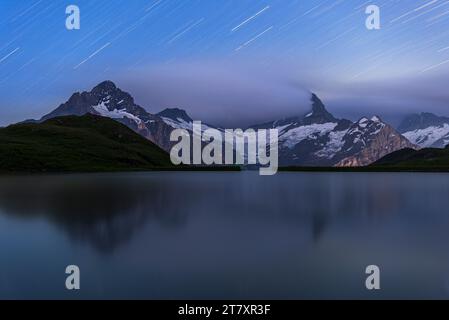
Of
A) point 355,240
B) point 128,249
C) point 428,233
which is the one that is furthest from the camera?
point 428,233

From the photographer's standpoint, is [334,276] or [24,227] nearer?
[334,276]

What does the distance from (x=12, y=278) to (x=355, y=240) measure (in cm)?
2753

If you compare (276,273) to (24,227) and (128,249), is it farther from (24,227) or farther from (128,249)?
(24,227)

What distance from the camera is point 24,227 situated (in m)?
45.2

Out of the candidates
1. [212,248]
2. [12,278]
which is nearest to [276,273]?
[212,248]

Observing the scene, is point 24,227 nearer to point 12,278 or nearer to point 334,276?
point 12,278

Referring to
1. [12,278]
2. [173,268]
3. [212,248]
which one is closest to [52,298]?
[12,278]

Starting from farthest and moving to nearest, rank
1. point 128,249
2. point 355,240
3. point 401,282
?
point 355,240, point 128,249, point 401,282

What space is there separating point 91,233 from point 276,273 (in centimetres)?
2085

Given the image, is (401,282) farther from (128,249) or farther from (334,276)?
(128,249)

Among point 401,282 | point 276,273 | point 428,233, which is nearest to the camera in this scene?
point 401,282

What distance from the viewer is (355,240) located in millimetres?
39375

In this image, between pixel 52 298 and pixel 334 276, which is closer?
pixel 52 298
